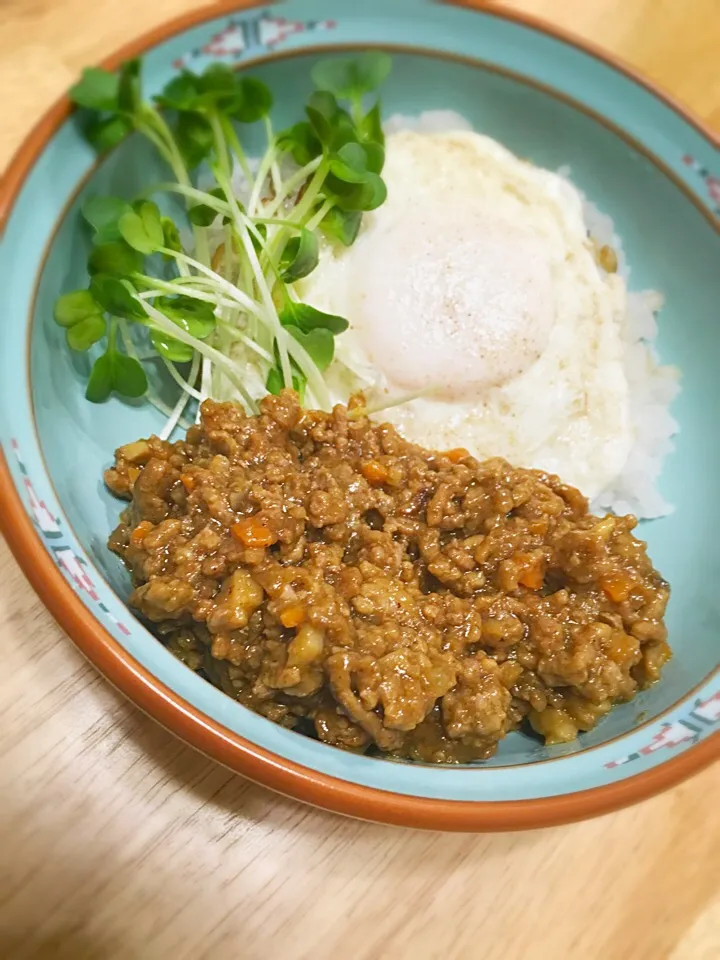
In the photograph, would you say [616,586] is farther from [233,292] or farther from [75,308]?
[75,308]

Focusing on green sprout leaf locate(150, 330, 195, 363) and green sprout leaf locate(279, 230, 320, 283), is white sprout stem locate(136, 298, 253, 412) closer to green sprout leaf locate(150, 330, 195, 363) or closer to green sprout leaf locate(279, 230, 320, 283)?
green sprout leaf locate(150, 330, 195, 363)

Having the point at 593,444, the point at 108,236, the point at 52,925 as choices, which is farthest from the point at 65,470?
the point at 593,444

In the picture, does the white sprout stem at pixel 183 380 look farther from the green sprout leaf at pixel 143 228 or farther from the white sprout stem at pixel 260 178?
the white sprout stem at pixel 260 178

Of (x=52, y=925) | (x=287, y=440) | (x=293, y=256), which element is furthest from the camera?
(x=293, y=256)

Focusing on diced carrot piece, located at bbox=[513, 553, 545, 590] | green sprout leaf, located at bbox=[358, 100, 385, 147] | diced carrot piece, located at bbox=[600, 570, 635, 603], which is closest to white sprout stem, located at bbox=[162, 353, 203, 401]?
green sprout leaf, located at bbox=[358, 100, 385, 147]

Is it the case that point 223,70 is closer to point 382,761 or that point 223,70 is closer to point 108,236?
point 108,236

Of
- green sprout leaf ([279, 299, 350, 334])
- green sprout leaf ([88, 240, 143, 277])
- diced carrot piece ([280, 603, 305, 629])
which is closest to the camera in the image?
diced carrot piece ([280, 603, 305, 629])
